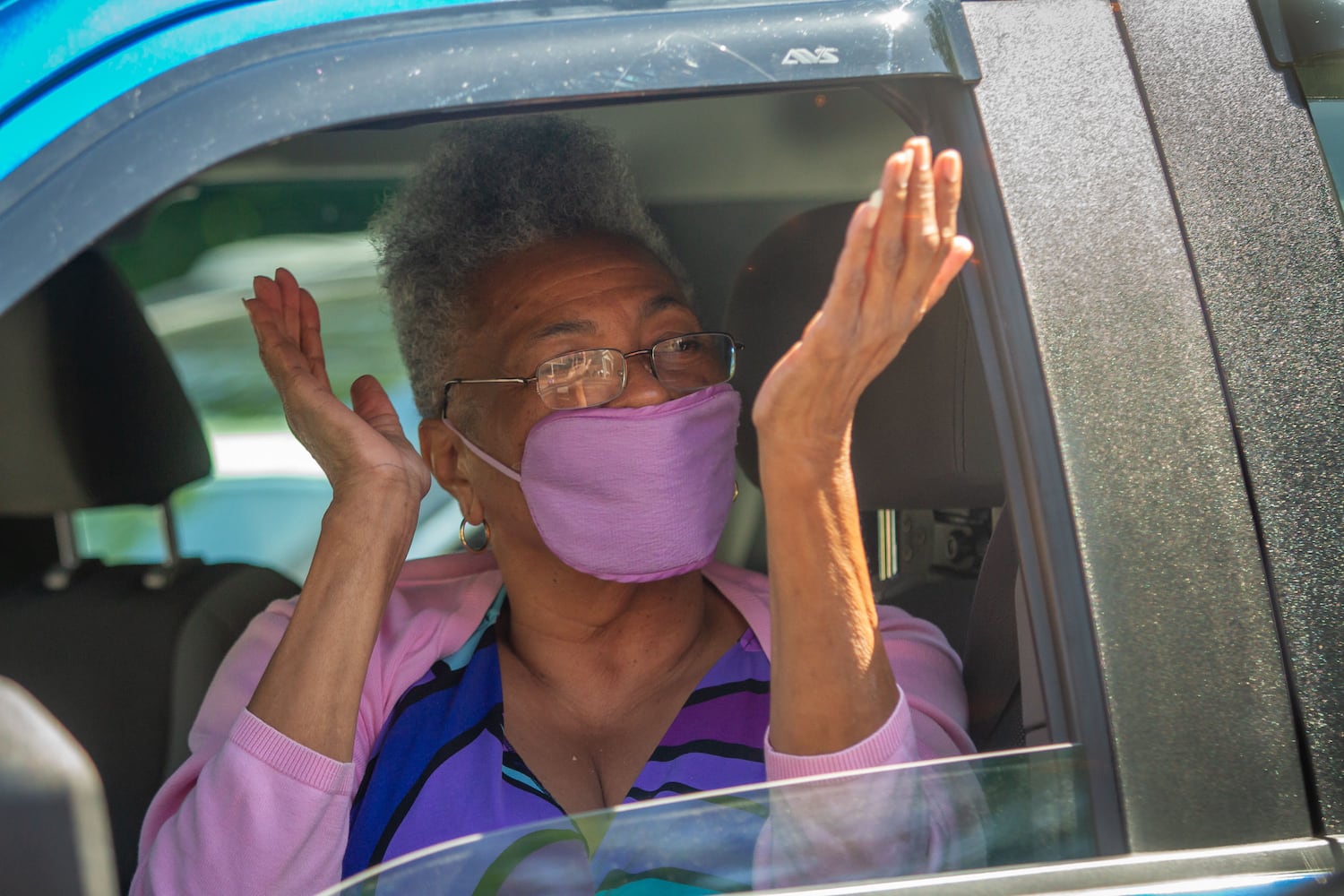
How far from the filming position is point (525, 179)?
2.07 m

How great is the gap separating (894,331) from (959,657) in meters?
0.88

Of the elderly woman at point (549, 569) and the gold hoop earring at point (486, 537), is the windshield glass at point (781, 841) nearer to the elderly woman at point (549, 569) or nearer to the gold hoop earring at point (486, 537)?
the elderly woman at point (549, 569)

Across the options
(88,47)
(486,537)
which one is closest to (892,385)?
(486,537)

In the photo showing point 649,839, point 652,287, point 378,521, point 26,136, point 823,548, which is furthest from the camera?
point 652,287

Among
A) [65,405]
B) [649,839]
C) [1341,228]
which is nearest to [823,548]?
[649,839]

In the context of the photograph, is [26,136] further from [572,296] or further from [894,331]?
[572,296]

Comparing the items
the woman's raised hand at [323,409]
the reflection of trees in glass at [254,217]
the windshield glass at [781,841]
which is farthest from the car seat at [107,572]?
the windshield glass at [781,841]

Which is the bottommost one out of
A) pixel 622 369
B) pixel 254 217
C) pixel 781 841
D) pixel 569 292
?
pixel 781 841

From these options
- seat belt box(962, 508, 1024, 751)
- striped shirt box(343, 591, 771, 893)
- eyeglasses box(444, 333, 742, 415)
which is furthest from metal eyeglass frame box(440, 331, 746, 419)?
seat belt box(962, 508, 1024, 751)

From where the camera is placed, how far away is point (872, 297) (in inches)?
45.8

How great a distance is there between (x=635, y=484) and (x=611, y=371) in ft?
0.73

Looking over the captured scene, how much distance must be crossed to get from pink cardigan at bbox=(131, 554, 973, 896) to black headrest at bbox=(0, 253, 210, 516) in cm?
58

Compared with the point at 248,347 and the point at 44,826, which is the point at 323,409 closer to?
the point at 44,826

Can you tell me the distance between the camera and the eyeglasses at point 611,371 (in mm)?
1891
